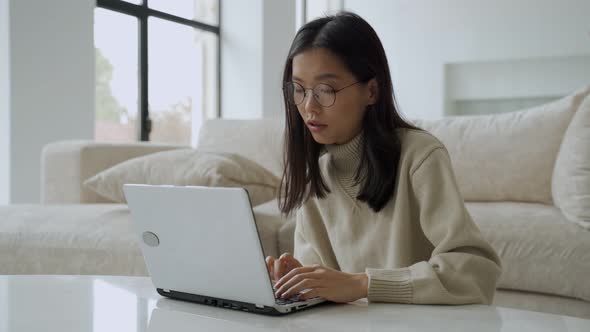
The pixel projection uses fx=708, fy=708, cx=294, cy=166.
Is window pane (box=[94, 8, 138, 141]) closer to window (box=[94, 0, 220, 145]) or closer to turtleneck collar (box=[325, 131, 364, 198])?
window (box=[94, 0, 220, 145])

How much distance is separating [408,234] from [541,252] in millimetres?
873

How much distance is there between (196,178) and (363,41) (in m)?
1.17

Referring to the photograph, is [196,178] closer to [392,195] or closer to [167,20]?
[392,195]

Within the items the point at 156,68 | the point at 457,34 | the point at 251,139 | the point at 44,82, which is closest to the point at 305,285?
the point at 251,139

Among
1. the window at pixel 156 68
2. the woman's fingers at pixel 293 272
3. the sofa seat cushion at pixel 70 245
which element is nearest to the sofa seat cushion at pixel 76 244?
the sofa seat cushion at pixel 70 245

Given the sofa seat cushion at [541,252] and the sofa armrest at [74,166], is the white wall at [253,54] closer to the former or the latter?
the sofa armrest at [74,166]

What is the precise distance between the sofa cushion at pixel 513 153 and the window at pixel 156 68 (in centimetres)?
267

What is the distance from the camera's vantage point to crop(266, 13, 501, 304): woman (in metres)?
1.13

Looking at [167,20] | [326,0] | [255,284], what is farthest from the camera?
[326,0]

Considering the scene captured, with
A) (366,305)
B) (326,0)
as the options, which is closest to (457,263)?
(366,305)

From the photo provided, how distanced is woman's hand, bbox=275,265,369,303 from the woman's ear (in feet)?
1.46

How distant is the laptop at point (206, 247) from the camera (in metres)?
0.89

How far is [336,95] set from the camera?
1.28 meters

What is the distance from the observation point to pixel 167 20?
5.52m
